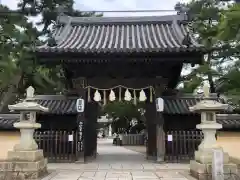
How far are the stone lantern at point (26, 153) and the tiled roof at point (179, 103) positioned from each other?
6.97m

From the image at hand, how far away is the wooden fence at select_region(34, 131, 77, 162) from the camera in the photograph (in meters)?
15.0

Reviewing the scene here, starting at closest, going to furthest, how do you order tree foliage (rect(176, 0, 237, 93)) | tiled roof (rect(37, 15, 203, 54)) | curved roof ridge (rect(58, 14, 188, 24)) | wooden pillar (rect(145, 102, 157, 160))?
tiled roof (rect(37, 15, 203, 54)) < wooden pillar (rect(145, 102, 157, 160)) < curved roof ridge (rect(58, 14, 188, 24)) < tree foliage (rect(176, 0, 237, 93))

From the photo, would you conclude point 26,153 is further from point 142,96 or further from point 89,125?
point 89,125

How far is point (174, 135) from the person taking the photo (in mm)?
14844

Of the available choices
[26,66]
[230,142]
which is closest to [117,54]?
[230,142]

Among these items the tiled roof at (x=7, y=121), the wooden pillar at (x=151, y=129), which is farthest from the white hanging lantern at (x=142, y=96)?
the tiled roof at (x=7, y=121)

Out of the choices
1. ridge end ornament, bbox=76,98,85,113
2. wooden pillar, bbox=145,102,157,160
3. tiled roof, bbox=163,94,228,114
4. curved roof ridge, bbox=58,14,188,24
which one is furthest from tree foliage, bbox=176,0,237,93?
ridge end ornament, bbox=76,98,85,113

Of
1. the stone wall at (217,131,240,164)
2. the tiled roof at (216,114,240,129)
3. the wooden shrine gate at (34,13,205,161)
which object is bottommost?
the stone wall at (217,131,240,164)

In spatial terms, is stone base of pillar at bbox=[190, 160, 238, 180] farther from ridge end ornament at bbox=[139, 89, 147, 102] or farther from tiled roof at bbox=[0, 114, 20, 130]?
tiled roof at bbox=[0, 114, 20, 130]

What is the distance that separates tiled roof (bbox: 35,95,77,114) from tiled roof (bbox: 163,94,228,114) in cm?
468

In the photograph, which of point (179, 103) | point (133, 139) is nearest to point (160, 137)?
point (179, 103)

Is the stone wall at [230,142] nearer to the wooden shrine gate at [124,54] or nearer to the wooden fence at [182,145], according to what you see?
the wooden fence at [182,145]

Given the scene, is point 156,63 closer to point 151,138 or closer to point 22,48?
point 151,138

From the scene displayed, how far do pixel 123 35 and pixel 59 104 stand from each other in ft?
16.3
